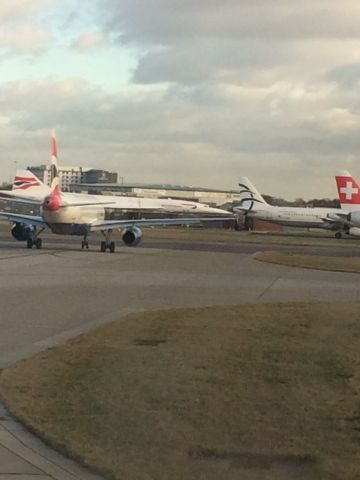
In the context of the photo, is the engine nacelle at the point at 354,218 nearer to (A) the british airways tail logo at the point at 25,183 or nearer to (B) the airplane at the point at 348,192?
(B) the airplane at the point at 348,192

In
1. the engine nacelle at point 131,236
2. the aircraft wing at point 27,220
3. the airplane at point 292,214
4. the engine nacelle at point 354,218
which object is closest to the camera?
the engine nacelle at point 131,236

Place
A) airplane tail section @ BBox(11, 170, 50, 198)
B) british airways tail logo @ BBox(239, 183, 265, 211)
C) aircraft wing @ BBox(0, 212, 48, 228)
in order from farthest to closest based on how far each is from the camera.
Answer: british airways tail logo @ BBox(239, 183, 265, 211) < airplane tail section @ BBox(11, 170, 50, 198) < aircraft wing @ BBox(0, 212, 48, 228)

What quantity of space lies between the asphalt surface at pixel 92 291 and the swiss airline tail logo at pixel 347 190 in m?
30.3

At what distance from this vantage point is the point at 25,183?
78375 mm

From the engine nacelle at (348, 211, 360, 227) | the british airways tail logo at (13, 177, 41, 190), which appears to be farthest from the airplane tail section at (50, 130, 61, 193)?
the british airways tail logo at (13, 177, 41, 190)

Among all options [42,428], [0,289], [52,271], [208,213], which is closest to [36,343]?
[42,428]

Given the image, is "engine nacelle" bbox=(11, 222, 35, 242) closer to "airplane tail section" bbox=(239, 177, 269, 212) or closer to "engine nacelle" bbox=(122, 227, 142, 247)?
"engine nacelle" bbox=(122, 227, 142, 247)

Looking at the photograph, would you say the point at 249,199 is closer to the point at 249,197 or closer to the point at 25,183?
the point at 249,197

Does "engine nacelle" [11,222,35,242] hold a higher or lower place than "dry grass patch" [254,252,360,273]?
higher

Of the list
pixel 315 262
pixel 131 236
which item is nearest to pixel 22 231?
pixel 131 236

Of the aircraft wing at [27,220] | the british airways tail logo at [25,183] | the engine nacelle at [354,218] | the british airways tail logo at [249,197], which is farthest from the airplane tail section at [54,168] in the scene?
the british airways tail logo at [249,197]

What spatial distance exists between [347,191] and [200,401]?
58.3m

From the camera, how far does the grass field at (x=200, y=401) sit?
611 centimetres

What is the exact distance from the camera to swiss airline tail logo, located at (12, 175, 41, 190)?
→ 78.1 meters
